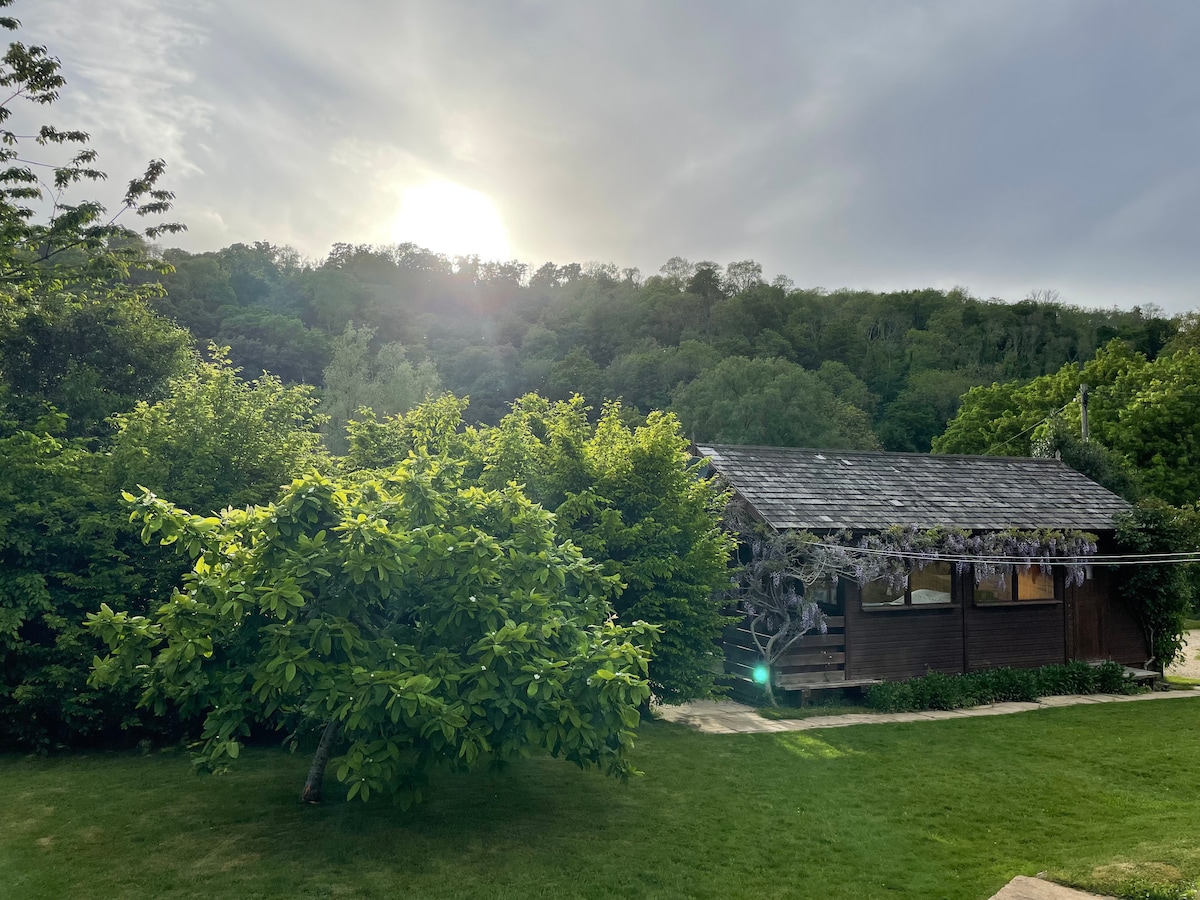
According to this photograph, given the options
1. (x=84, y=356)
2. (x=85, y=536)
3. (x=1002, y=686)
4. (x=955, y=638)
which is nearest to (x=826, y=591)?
(x=955, y=638)

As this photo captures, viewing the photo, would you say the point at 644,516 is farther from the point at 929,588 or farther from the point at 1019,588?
the point at 1019,588

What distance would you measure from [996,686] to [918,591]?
200 cm

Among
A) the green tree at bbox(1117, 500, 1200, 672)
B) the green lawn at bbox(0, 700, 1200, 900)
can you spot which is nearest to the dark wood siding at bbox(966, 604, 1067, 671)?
the green tree at bbox(1117, 500, 1200, 672)

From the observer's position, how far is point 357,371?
37094mm

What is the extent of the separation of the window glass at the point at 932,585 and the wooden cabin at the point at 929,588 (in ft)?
0.06

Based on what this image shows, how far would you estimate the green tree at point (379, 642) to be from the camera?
6.21 meters

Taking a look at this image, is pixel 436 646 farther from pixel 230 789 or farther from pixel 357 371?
pixel 357 371

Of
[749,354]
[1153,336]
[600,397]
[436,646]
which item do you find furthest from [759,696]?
[1153,336]

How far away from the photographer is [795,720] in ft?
40.9

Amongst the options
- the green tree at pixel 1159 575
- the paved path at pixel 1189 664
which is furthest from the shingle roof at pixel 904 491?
the paved path at pixel 1189 664

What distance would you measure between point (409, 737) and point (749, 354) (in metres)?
48.0

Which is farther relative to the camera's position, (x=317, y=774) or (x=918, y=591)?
(x=918, y=591)

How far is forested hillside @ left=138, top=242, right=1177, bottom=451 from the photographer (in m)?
40.8

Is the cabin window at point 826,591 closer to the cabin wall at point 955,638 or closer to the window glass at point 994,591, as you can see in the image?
the cabin wall at point 955,638
